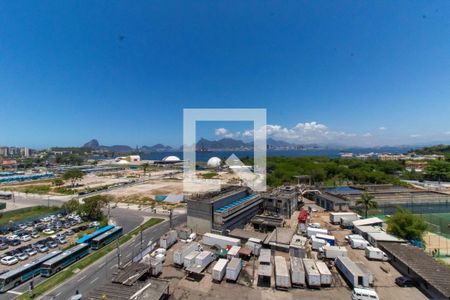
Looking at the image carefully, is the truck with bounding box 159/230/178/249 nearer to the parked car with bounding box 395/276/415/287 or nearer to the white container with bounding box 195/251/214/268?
the white container with bounding box 195/251/214/268

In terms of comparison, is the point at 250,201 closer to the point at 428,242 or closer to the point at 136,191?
the point at 428,242

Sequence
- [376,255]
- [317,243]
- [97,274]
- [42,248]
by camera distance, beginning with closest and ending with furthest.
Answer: [97,274] < [376,255] < [317,243] < [42,248]

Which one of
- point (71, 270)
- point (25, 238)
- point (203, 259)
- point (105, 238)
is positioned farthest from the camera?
point (25, 238)

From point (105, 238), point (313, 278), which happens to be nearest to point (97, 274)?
point (105, 238)

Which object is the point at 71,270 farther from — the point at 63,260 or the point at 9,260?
the point at 9,260

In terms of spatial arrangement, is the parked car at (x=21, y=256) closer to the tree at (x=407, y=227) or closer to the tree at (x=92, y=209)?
the tree at (x=92, y=209)
